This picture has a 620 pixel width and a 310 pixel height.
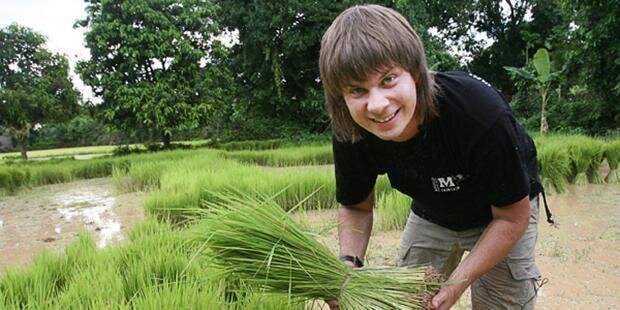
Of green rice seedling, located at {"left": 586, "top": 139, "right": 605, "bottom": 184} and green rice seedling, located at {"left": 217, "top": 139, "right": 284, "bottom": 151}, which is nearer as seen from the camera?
green rice seedling, located at {"left": 586, "top": 139, "right": 605, "bottom": 184}

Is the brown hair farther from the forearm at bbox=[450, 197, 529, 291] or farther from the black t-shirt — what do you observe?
the forearm at bbox=[450, 197, 529, 291]

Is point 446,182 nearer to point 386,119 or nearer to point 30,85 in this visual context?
point 386,119

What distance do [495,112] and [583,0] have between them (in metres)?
8.25

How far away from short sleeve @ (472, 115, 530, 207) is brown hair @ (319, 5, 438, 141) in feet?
0.45

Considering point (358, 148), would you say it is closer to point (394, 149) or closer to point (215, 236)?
point (394, 149)

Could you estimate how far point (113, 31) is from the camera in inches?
407

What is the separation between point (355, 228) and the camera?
1.26m

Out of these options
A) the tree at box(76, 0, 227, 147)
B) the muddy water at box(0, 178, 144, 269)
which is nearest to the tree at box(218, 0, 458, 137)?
the tree at box(76, 0, 227, 147)

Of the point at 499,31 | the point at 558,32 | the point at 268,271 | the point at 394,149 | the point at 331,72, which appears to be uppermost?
the point at 499,31

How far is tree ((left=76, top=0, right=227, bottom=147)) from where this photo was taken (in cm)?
1030

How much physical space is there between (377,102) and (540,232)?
9.90 feet

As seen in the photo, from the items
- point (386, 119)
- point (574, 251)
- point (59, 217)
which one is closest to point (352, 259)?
point (386, 119)

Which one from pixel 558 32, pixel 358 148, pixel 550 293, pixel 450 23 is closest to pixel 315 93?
pixel 558 32

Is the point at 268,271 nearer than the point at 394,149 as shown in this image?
Yes
